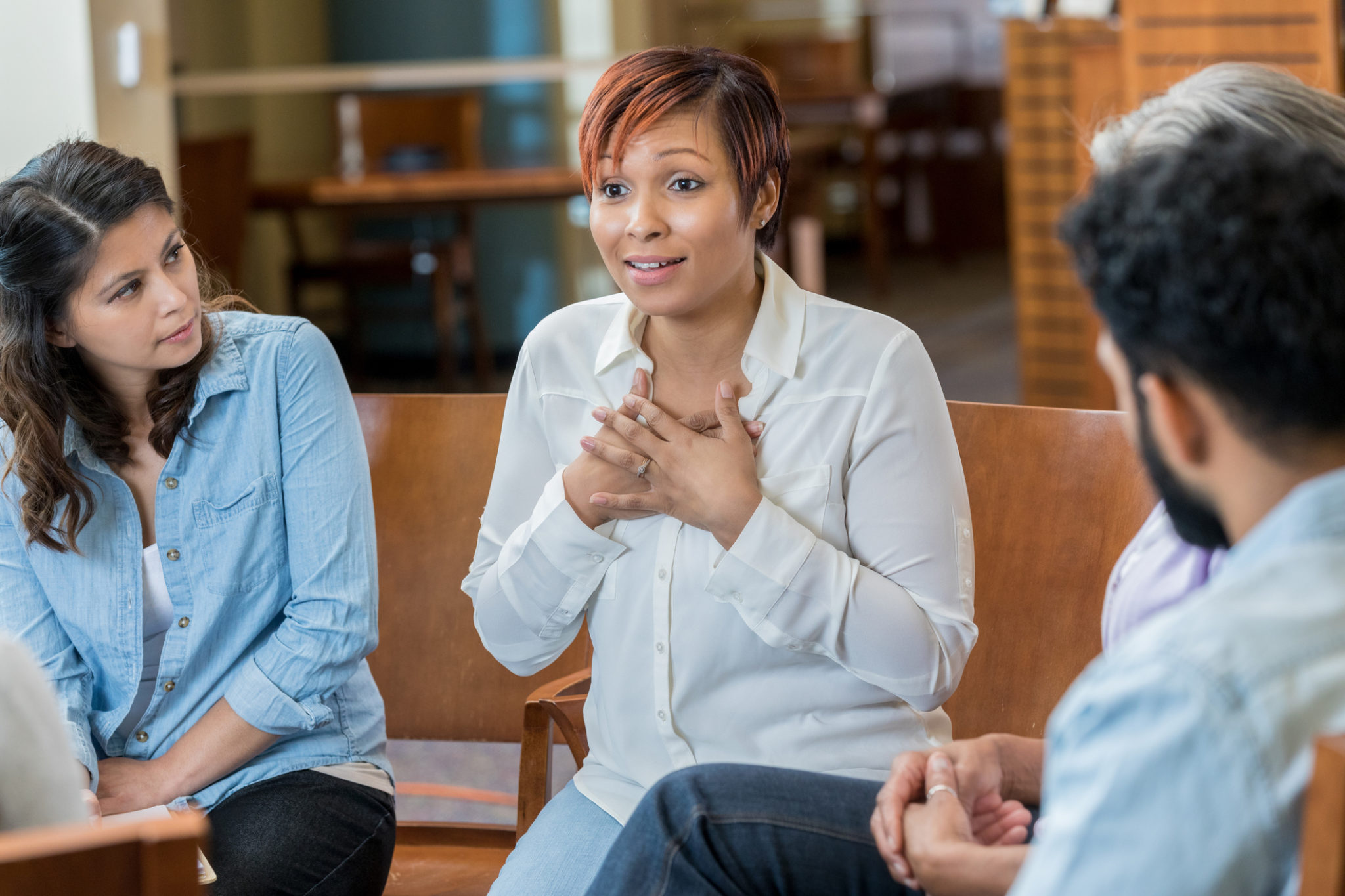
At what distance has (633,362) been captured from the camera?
1504 millimetres

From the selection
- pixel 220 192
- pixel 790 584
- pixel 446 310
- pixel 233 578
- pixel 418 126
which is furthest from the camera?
pixel 418 126

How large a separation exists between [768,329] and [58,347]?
82 cm

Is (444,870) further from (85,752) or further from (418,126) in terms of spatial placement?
(418,126)

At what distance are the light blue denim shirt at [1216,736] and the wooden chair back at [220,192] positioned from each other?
4.57 metres

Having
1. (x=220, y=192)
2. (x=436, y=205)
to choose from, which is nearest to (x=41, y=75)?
(x=220, y=192)

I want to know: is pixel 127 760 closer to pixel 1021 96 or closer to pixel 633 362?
pixel 633 362

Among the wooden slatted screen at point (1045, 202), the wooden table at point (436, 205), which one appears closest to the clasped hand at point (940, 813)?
the wooden slatted screen at point (1045, 202)

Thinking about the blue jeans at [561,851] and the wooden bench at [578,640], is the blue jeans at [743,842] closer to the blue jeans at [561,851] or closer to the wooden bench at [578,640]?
the blue jeans at [561,851]

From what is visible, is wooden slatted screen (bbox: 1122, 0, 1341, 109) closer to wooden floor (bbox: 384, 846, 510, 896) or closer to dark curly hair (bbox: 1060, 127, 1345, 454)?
wooden floor (bbox: 384, 846, 510, 896)

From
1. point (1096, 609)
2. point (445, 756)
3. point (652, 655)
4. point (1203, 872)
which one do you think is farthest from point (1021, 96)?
point (1203, 872)

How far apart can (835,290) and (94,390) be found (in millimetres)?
6875

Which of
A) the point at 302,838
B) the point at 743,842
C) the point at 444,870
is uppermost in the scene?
the point at 743,842

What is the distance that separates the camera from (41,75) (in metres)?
3.38

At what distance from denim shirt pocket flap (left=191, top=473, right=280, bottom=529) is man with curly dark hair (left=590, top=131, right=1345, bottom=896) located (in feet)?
3.42
